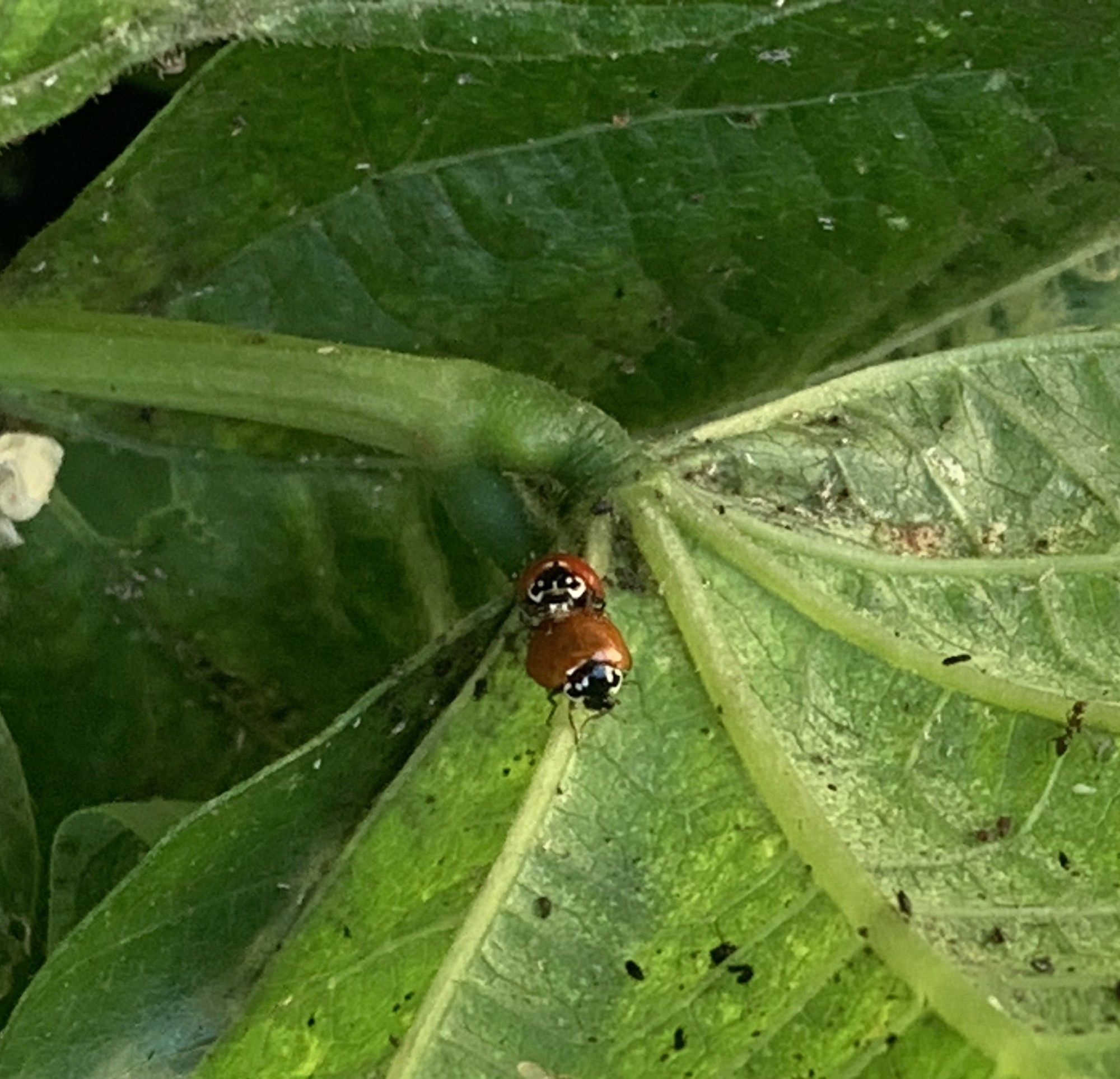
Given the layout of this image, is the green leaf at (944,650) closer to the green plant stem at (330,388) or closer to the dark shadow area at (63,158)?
the green plant stem at (330,388)

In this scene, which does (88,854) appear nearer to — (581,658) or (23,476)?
(23,476)

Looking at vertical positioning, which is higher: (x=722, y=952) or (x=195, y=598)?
(x=195, y=598)

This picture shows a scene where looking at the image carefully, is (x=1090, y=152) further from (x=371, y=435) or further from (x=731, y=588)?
(x=371, y=435)

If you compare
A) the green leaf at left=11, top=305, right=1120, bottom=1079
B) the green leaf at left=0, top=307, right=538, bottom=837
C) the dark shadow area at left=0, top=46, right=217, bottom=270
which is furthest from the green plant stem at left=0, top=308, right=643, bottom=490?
the dark shadow area at left=0, top=46, right=217, bottom=270

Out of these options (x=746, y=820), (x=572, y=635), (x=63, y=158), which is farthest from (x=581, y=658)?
(x=63, y=158)

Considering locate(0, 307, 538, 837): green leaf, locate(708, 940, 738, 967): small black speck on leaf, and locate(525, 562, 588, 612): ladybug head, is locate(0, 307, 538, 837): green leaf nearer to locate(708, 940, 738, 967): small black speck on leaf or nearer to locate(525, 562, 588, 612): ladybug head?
locate(525, 562, 588, 612): ladybug head

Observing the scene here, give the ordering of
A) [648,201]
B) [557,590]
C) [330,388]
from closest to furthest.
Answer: [557,590]
[330,388]
[648,201]
